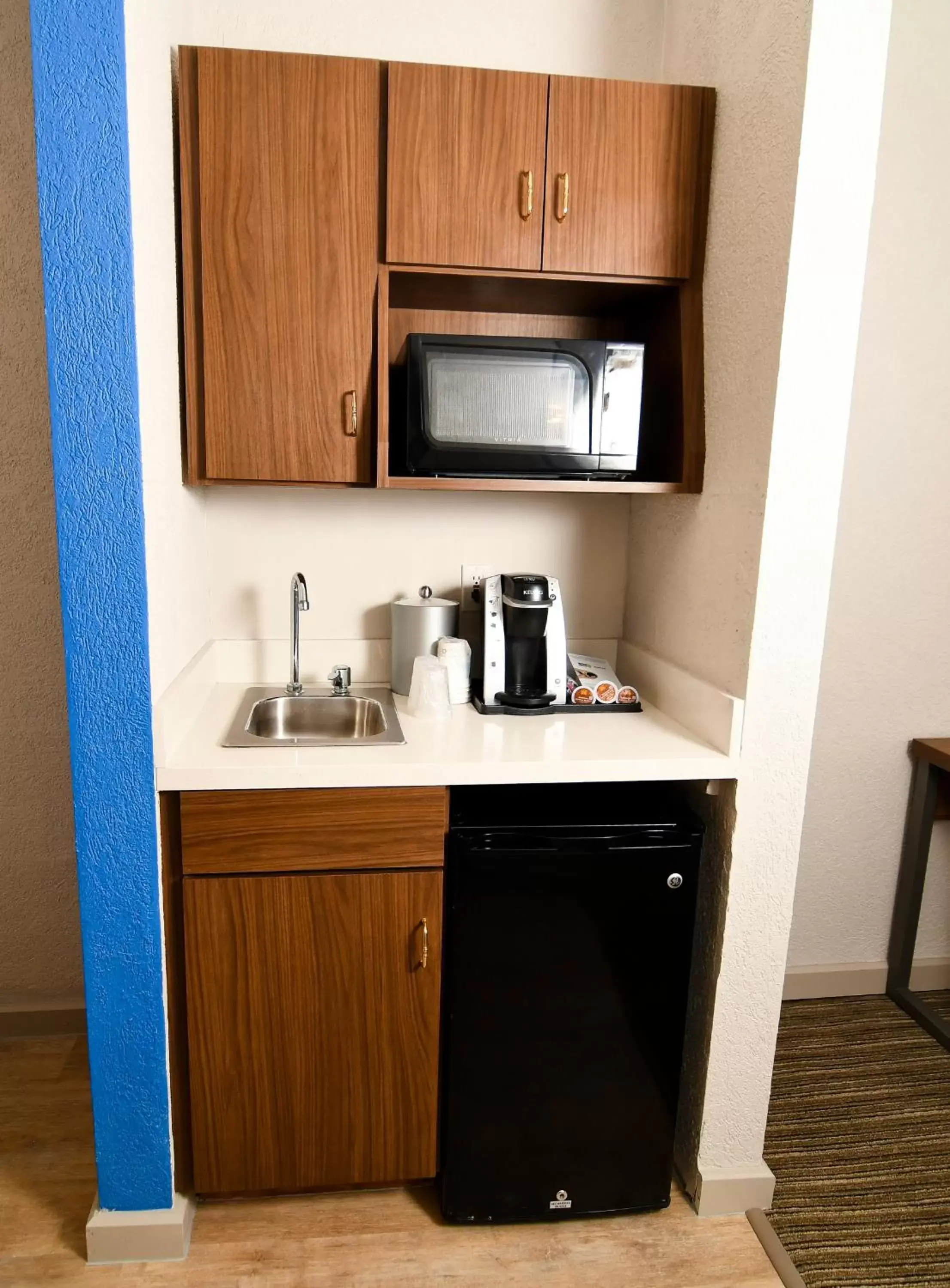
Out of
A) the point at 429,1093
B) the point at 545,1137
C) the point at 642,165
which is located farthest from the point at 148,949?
the point at 642,165

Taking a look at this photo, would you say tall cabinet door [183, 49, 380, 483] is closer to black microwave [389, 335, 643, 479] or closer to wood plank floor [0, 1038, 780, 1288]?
black microwave [389, 335, 643, 479]

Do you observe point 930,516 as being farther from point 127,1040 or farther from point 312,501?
point 127,1040

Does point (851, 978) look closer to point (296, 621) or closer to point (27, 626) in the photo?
point (296, 621)

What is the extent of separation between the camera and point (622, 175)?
1.79 meters

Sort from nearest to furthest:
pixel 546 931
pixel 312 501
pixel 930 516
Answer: pixel 546 931 < pixel 312 501 < pixel 930 516

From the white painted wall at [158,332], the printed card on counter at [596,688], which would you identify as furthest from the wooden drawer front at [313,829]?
the printed card on counter at [596,688]

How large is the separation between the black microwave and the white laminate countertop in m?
0.55

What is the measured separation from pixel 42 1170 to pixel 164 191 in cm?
196

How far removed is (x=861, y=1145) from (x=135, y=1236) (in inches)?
60.2

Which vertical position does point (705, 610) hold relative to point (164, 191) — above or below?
below

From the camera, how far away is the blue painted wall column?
4.23 feet

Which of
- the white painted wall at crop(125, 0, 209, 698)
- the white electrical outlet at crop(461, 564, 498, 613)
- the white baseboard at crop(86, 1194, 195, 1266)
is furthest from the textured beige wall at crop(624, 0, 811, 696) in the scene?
the white baseboard at crop(86, 1194, 195, 1266)

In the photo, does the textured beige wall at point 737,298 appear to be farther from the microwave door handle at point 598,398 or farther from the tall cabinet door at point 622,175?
the microwave door handle at point 598,398

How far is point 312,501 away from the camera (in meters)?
2.14
